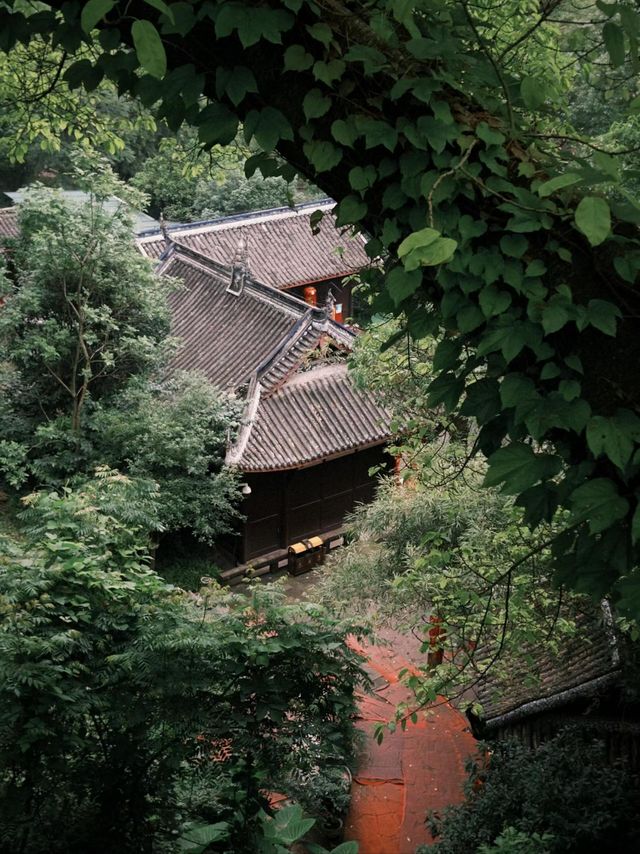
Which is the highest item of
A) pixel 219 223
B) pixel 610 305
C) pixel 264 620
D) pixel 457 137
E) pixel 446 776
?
pixel 219 223

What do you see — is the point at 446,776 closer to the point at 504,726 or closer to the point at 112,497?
the point at 504,726

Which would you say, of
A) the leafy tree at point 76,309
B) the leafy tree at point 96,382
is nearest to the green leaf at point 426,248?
the leafy tree at point 96,382

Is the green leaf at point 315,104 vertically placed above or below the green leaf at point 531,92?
below

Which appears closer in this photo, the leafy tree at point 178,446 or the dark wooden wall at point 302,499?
the leafy tree at point 178,446

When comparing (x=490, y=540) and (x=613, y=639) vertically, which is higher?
(x=490, y=540)

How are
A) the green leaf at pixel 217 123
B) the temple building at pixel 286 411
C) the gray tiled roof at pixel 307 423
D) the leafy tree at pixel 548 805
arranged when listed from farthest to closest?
the temple building at pixel 286 411 → the gray tiled roof at pixel 307 423 → the leafy tree at pixel 548 805 → the green leaf at pixel 217 123

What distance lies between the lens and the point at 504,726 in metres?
9.24

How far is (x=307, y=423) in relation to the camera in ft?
51.9

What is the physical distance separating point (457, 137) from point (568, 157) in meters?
0.49

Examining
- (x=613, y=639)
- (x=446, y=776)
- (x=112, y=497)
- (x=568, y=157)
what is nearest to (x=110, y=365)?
(x=112, y=497)

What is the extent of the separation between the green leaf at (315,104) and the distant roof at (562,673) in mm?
6343

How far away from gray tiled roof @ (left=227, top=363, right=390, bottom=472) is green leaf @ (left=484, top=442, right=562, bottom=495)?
1137 cm

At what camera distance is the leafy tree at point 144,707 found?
17.3 feet

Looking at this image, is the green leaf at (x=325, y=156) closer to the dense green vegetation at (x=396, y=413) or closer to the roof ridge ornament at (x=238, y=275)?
the dense green vegetation at (x=396, y=413)
